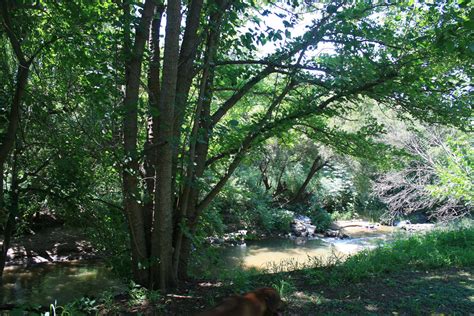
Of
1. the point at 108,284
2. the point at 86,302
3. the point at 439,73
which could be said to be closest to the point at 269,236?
the point at 108,284

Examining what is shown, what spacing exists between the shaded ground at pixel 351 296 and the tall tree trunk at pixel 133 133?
0.77 meters

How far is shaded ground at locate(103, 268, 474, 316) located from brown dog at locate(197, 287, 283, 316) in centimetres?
100

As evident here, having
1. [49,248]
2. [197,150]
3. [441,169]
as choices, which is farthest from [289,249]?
[197,150]

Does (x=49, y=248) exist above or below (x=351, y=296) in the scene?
below

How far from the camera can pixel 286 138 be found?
Answer: 8.38m

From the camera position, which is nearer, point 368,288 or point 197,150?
point 368,288

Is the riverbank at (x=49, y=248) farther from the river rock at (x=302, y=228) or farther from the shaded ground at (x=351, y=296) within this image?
the river rock at (x=302, y=228)

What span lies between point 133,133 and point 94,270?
9186 millimetres

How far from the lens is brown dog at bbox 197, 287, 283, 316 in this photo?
10.7 ft

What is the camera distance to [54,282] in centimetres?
1196

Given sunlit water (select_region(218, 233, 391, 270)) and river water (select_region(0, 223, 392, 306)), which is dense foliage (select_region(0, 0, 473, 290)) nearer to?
river water (select_region(0, 223, 392, 306))

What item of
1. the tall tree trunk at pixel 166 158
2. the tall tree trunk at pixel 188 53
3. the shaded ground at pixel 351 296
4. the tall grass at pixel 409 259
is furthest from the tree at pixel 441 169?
the tall tree trunk at pixel 166 158

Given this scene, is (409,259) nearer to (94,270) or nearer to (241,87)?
(241,87)

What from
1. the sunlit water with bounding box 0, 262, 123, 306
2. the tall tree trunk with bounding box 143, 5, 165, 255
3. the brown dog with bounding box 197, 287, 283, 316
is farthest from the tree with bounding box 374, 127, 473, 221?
the sunlit water with bounding box 0, 262, 123, 306
